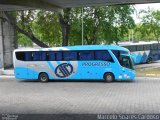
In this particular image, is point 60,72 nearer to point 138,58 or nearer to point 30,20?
point 30,20

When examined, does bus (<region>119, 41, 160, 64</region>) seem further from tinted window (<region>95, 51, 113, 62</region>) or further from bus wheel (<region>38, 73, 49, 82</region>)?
bus wheel (<region>38, 73, 49, 82</region>)

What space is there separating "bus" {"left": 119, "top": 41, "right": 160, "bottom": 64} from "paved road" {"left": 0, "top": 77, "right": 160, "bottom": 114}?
13.9 metres

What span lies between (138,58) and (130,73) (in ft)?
49.3

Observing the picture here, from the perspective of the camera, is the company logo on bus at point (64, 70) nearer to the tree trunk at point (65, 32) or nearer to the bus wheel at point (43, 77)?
the bus wheel at point (43, 77)

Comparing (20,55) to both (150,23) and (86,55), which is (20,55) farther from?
(150,23)

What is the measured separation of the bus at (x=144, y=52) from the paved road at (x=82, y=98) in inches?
547

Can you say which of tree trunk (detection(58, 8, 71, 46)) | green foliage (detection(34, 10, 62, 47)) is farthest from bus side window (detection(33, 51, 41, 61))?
green foliage (detection(34, 10, 62, 47))

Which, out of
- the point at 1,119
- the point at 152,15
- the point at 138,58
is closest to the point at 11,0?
the point at 1,119

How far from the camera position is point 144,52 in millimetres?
39812

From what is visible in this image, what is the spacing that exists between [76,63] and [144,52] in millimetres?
16614

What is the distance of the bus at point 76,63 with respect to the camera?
80.3ft

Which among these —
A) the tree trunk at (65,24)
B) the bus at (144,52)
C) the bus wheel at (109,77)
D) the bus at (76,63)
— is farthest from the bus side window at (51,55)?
the bus at (144,52)

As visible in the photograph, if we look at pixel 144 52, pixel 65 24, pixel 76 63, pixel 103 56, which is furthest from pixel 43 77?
pixel 144 52

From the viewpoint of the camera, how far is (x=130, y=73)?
24.4 metres
